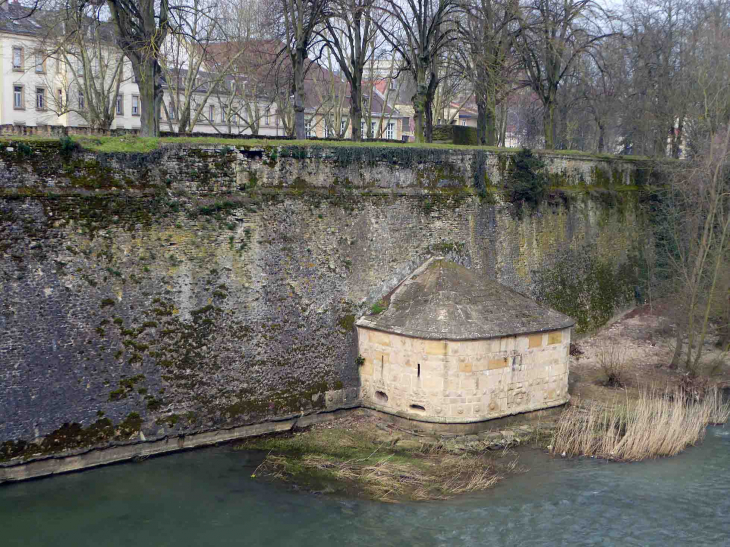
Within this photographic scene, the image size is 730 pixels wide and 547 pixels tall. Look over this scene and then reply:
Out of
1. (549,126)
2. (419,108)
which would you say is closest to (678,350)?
(549,126)

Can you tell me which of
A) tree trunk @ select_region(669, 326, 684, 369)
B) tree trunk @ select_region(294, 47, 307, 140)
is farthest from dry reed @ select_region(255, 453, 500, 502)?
tree trunk @ select_region(294, 47, 307, 140)

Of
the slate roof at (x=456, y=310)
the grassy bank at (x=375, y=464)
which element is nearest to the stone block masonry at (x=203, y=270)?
the slate roof at (x=456, y=310)

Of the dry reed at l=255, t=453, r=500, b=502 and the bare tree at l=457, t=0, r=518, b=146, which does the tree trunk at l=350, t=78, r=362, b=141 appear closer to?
the bare tree at l=457, t=0, r=518, b=146

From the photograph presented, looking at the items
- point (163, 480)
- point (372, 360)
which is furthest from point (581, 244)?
point (163, 480)

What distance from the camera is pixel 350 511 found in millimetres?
12633

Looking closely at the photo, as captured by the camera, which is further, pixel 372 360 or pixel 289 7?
pixel 289 7

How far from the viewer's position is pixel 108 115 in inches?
865

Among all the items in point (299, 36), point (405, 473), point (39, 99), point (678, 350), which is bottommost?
point (405, 473)

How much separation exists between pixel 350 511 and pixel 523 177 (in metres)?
11.4

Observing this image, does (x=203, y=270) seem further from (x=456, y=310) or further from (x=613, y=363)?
(x=613, y=363)

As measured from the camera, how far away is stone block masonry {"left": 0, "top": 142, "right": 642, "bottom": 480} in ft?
44.5

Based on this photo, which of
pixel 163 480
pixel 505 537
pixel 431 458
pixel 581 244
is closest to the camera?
pixel 505 537

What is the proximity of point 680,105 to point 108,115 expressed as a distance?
1981 centimetres

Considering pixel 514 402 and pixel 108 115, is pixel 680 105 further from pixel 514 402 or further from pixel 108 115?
pixel 108 115
